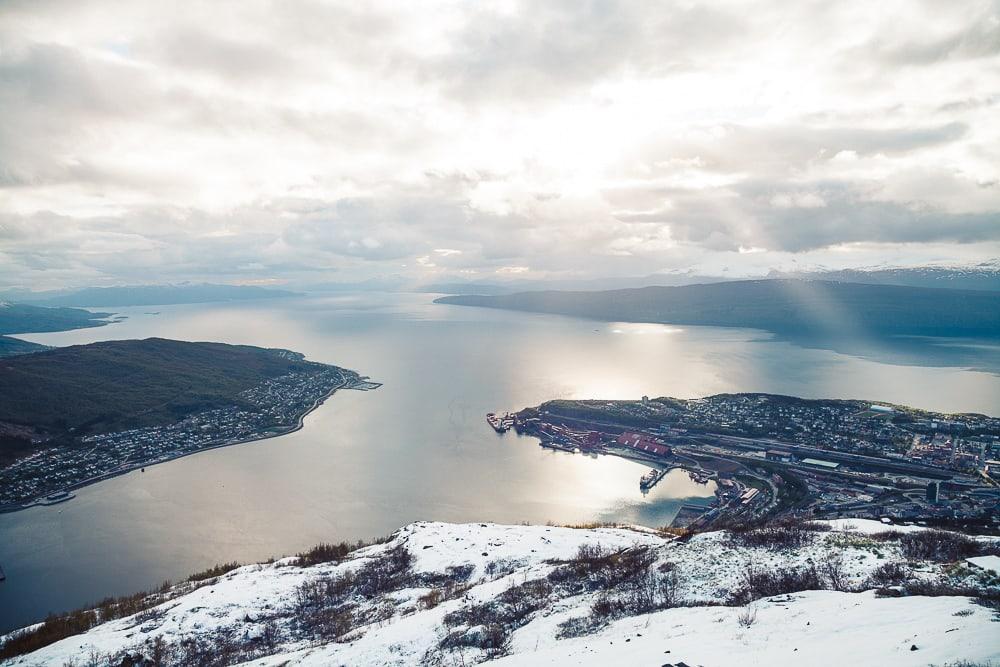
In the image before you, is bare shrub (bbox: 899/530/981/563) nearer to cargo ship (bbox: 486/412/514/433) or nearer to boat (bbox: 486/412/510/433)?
boat (bbox: 486/412/510/433)

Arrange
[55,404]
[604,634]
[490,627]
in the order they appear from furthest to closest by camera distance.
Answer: [55,404], [490,627], [604,634]

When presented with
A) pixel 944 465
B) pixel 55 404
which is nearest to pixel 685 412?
pixel 944 465

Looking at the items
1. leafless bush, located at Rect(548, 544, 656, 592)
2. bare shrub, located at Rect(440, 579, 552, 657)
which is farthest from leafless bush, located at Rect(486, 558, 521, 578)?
bare shrub, located at Rect(440, 579, 552, 657)

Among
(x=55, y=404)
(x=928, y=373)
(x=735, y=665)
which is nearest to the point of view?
(x=735, y=665)

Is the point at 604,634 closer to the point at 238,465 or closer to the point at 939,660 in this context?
the point at 939,660

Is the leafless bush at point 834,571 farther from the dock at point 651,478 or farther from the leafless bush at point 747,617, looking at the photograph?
the dock at point 651,478

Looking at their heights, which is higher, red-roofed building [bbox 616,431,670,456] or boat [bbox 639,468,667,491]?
red-roofed building [bbox 616,431,670,456]

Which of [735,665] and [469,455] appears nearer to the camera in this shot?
[735,665]

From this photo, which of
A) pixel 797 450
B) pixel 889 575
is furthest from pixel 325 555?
pixel 797 450
